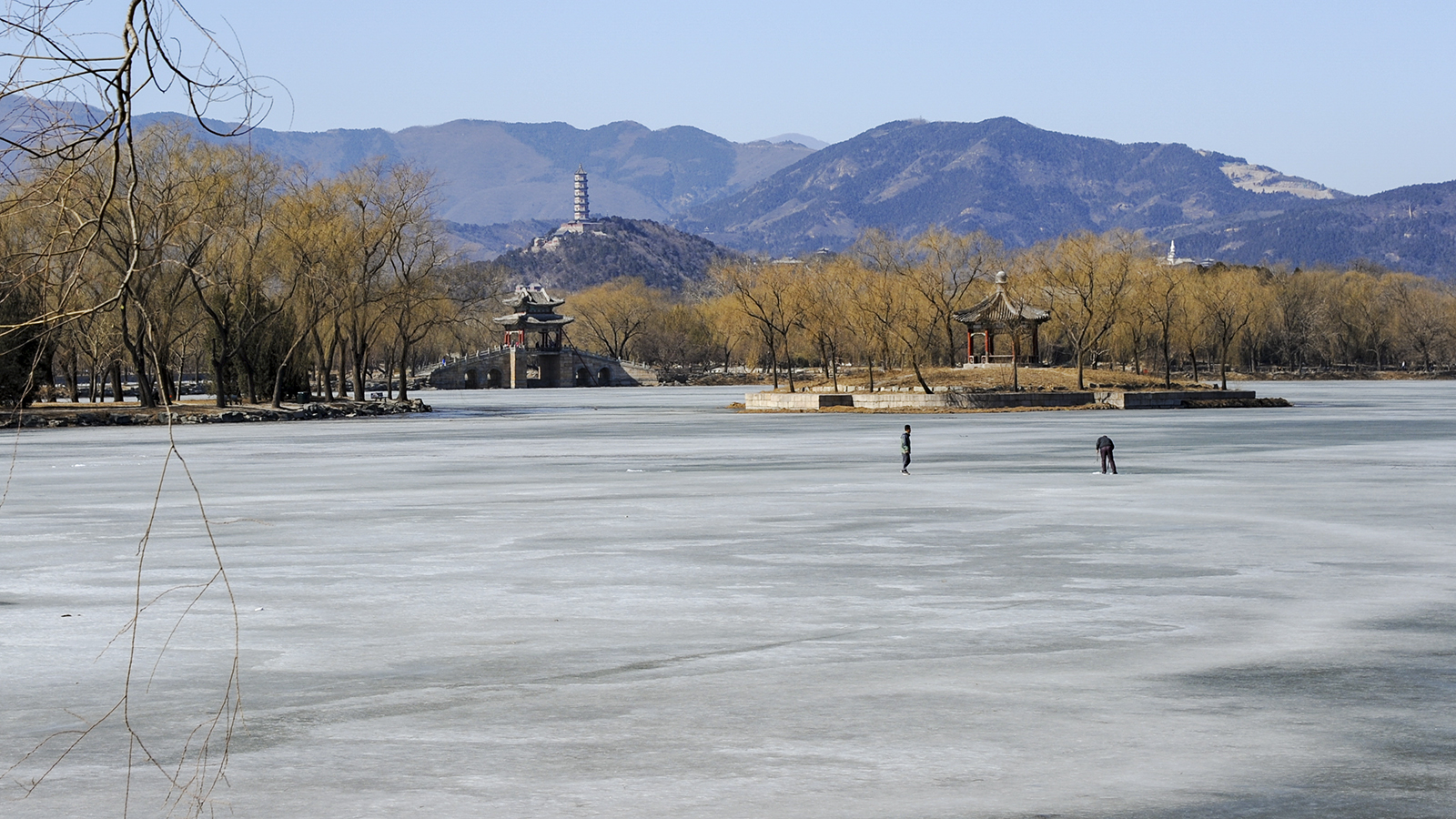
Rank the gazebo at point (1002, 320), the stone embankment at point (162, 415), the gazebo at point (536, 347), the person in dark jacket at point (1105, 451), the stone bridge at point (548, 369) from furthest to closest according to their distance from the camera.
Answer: the gazebo at point (536, 347)
the stone bridge at point (548, 369)
the gazebo at point (1002, 320)
the stone embankment at point (162, 415)
the person in dark jacket at point (1105, 451)

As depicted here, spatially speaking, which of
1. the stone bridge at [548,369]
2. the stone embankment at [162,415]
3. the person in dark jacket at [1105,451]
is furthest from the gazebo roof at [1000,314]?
the stone bridge at [548,369]

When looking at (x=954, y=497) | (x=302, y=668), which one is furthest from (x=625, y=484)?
(x=302, y=668)

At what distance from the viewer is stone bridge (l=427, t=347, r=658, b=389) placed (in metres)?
126

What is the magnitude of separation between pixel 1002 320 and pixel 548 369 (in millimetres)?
63952

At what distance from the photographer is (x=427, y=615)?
450 inches

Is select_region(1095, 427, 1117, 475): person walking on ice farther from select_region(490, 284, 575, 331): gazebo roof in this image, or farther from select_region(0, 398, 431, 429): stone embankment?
select_region(490, 284, 575, 331): gazebo roof

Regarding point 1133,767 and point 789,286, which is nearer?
point 1133,767

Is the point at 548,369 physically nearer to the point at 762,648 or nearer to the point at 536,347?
the point at 536,347

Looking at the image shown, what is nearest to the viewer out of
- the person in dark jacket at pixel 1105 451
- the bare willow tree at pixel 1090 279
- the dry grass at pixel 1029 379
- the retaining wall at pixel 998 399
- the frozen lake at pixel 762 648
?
the frozen lake at pixel 762 648

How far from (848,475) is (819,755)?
723 inches

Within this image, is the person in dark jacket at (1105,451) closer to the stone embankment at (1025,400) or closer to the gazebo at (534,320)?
the stone embankment at (1025,400)

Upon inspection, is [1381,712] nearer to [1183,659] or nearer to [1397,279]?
[1183,659]

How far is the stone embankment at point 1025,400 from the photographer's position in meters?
59.7

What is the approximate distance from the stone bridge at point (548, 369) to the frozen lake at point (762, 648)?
10368 centimetres
